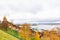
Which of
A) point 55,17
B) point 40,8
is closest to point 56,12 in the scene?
point 55,17

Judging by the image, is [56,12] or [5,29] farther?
[56,12]

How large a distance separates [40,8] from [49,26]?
1.13 feet

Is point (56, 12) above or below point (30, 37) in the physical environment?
above

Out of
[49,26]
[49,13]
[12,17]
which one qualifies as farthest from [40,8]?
[12,17]

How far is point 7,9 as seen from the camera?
2453 mm

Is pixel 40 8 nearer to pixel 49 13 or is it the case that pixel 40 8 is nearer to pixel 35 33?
pixel 49 13

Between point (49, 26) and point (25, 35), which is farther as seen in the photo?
point (49, 26)

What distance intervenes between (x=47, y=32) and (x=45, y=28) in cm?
7

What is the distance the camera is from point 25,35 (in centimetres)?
233

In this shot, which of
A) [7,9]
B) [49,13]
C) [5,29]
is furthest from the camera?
[49,13]

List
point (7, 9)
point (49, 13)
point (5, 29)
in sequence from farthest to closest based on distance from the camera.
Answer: point (49, 13), point (7, 9), point (5, 29)

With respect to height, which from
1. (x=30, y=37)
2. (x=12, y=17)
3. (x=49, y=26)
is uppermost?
(x=12, y=17)

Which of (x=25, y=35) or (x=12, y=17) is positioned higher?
(x=12, y=17)

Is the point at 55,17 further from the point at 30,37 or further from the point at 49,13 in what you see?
the point at 30,37
